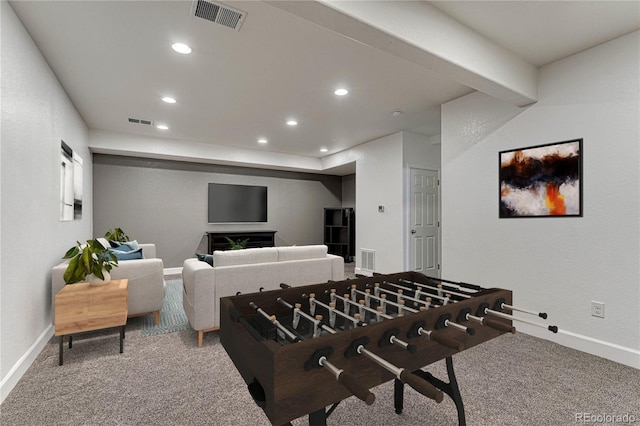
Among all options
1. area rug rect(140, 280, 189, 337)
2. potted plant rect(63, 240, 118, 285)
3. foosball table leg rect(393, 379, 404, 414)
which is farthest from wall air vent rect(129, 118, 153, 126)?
foosball table leg rect(393, 379, 404, 414)

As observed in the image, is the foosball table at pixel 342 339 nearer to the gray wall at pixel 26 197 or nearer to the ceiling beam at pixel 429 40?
the ceiling beam at pixel 429 40

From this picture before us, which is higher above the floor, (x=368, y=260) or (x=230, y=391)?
(x=368, y=260)

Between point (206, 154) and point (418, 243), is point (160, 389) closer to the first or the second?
point (418, 243)

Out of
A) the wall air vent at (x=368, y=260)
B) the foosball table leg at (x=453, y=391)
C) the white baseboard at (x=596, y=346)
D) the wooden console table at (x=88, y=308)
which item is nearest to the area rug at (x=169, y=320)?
the wooden console table at (x=88, y=308)

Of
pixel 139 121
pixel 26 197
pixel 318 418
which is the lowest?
pixel 318 418

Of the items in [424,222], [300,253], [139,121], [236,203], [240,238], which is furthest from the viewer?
[236,203]

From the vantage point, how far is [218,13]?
2094mm

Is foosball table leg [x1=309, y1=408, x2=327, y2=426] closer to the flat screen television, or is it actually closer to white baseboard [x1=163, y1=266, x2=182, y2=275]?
white baseboard [x1=163, y1=266, x2=182, y2=275]

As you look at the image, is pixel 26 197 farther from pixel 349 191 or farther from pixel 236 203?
pixel 349 191

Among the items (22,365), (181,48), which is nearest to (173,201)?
(181,48)

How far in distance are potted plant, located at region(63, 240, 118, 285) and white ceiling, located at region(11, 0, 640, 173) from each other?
1700 mm

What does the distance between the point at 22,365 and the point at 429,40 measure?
3.65 meters

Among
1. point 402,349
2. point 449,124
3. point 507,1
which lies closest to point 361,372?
point 402,349

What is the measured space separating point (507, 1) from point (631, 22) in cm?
106
